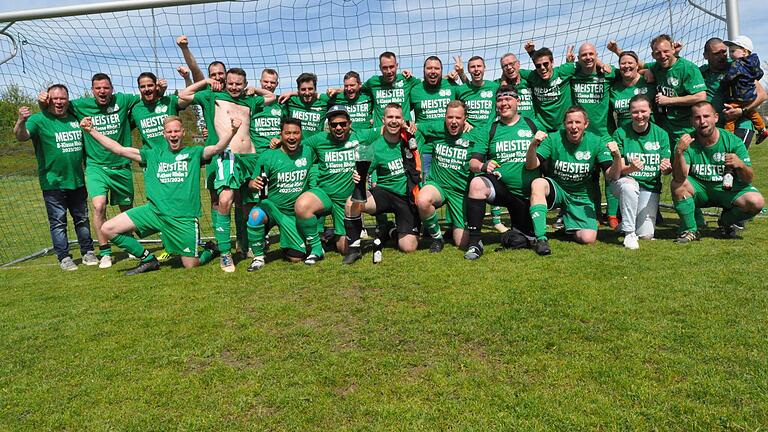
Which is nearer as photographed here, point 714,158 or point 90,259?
→ point 714,158

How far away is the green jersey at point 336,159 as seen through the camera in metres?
6.16

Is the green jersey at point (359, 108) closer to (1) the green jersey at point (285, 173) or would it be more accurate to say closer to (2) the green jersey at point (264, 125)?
(2) the green jersey at point (264, 125)

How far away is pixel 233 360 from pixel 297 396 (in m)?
0.72

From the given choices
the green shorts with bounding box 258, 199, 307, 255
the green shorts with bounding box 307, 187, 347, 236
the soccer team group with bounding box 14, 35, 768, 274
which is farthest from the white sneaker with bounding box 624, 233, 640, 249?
the green shorts with bounding box 258, 199, 307, 255

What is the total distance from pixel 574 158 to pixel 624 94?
4.10 feet

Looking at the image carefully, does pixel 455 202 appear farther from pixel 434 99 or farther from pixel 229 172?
pixel 229 172

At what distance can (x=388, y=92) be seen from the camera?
690cm

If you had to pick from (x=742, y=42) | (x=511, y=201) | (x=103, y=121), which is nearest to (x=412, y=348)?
(x=511, y=201)

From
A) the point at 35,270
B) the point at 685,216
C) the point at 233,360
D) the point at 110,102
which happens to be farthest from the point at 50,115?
the point at 685,216

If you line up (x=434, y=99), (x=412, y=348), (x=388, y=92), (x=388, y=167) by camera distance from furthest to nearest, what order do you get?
(x=388, y=92) → (x=434, y=99) → (x=388, y=167) → (x=412, y=348)

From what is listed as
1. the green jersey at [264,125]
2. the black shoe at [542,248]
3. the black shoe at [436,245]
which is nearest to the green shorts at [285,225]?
the green jersey at [264,125]

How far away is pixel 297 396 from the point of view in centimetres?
288

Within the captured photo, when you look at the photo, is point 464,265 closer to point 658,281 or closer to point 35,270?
point 658,281

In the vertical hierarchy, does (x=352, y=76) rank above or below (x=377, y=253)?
above
